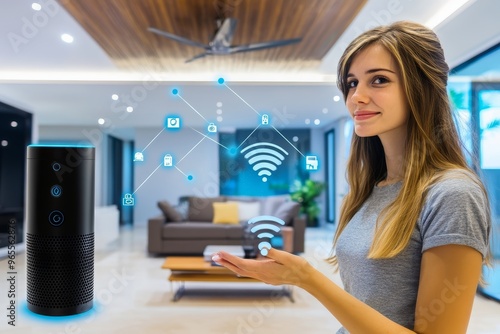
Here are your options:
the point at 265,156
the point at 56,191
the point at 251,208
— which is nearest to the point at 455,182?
the point at 265,156

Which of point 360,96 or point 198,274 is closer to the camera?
point 360,96

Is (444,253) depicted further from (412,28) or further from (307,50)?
(307,50)

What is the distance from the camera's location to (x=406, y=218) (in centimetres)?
68

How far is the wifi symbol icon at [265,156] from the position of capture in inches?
34.8

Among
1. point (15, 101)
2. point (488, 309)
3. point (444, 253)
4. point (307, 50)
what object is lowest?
point (488, 309)

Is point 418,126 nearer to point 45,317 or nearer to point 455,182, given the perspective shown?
point 455,182

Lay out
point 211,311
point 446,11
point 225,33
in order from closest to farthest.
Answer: point 446,11 → point 211,311 → point 225,33

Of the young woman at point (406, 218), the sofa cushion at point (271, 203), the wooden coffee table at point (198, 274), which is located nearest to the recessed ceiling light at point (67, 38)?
the wooden coffee table at point (198, 274)

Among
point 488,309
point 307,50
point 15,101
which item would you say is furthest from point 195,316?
point 307,50

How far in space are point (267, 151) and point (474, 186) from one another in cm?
42

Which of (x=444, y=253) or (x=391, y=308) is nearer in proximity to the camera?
(x=444, y=253)

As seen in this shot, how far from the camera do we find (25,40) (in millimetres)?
3051

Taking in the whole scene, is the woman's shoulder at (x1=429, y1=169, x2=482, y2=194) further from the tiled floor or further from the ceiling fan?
the ceiling fan

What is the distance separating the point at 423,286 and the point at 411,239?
84mm
